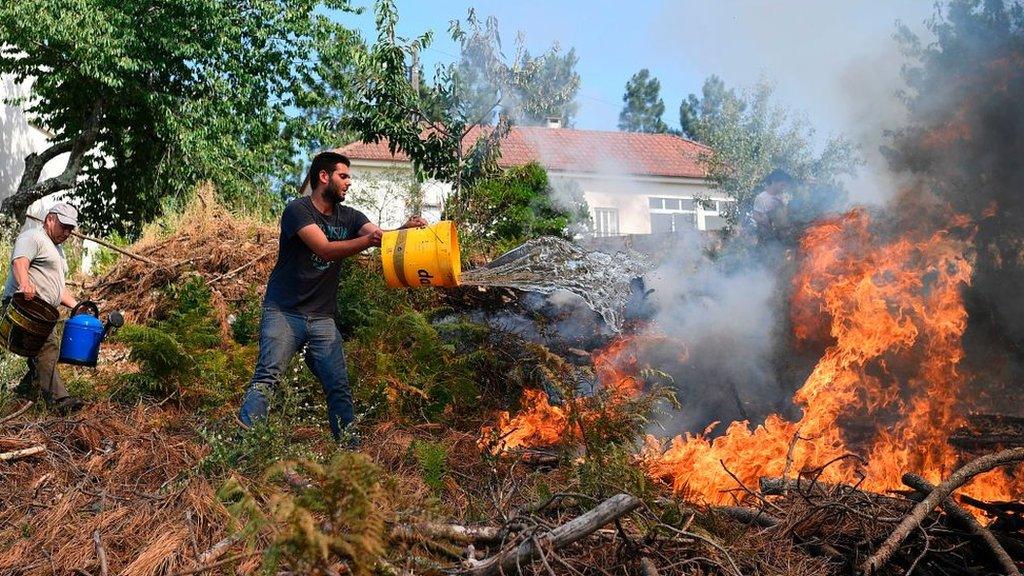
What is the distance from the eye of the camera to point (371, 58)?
10.4 meters

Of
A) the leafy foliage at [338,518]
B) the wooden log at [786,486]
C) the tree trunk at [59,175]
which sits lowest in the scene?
the wooden log at [786,486]

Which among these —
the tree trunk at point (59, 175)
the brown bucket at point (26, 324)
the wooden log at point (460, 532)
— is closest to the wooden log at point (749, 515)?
the wooden log at point (460, 532)

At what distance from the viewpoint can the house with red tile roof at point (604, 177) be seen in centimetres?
1512

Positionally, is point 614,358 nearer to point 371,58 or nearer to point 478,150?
point 478,150

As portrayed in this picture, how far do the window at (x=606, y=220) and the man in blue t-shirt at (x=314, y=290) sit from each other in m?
12.6

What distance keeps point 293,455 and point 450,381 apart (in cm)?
206

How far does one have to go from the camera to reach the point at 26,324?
5.84 metres

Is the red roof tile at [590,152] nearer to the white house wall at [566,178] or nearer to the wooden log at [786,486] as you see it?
the white house wall at [566,178]

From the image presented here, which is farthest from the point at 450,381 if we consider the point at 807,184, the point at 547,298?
the point at 807,184

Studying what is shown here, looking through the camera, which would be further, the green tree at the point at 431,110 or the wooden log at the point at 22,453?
the green tree at the point at 431,110

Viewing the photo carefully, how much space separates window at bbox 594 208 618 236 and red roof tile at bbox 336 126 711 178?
0.93 metres

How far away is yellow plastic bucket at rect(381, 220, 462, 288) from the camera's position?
5270 millimetres

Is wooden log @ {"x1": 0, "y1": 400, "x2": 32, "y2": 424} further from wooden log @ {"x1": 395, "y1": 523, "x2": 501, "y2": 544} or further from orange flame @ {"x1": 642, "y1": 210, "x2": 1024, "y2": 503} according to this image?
orange flame @ {"x1": 642, "y1": 210, "x2": 1024, "y2": 503}

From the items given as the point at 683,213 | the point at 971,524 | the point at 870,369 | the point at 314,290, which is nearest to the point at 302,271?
the point at 314,290
